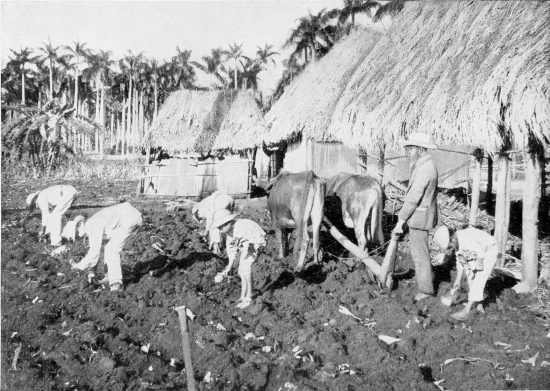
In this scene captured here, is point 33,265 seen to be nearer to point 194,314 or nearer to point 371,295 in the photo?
point 194,314

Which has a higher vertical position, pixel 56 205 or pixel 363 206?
pixel 363 206

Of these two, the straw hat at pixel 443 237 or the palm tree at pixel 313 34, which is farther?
the palm tree at pixel 313 34

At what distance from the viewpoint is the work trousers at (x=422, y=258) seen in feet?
17.8

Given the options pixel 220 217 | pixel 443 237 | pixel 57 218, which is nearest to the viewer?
pixel 443 237

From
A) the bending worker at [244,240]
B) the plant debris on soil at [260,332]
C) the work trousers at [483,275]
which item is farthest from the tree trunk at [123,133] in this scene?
the work trousers at [483,275]

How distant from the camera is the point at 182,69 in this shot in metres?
47.2

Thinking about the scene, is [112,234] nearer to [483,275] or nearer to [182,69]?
[483,275]

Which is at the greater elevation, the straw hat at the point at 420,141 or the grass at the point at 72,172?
the straw hat at the point at 420,141

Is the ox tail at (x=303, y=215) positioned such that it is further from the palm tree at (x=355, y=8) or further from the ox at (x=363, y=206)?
the palm tree at (x=355, y=8)

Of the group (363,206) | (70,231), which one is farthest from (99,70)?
(363,206)

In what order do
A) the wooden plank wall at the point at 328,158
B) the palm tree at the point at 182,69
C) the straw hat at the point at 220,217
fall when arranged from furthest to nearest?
the palm tree at the point at 182,69, the wooden plank wall at the point at 328,158, the straw hat at the point at 220,217

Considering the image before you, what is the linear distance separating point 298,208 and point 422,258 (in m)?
2.60

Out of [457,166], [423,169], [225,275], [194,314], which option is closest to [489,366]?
[423,169]

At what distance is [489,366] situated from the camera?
12.9 ft
